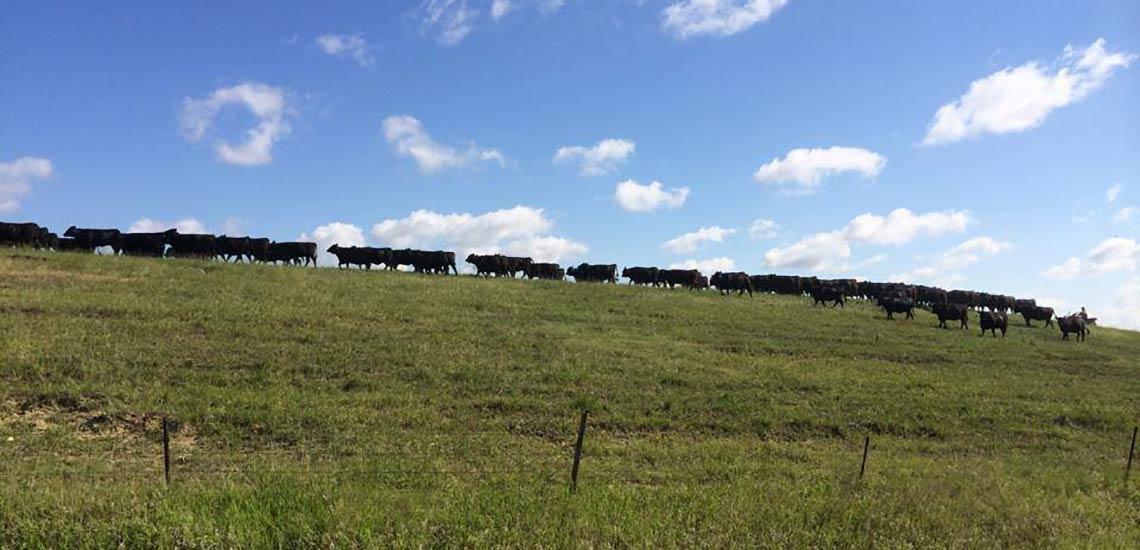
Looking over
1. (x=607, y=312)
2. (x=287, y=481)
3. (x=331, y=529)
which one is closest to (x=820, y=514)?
(x=331, y=529)

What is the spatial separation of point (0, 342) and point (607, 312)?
23.2 m

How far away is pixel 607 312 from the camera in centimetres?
3500

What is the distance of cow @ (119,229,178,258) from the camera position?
144 ft

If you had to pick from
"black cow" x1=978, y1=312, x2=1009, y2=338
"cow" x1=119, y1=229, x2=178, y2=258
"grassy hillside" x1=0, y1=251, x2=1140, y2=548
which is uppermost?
"cow" x1=119, y1=229, x2=178, y2=258

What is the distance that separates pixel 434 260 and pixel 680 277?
21.5 metres

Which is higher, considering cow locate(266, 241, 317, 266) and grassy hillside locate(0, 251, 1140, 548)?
cow locate(266, 241, 317, 266)

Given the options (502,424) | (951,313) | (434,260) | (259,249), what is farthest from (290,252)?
(951,313)

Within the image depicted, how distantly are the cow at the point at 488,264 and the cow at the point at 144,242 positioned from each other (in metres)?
20.0

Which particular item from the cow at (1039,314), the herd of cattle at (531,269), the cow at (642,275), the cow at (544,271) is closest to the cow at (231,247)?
the herd of cattle at (531,269)

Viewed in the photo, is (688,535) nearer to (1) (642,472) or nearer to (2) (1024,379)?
(1) (642,472)

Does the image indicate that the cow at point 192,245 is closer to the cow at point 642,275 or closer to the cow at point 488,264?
the cow at point 488,264

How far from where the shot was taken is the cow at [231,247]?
4624 centimetres

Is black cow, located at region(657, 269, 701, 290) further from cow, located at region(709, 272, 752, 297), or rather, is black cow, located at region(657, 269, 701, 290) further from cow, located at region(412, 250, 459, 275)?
cow, located at region(412, 250, 459, 275)

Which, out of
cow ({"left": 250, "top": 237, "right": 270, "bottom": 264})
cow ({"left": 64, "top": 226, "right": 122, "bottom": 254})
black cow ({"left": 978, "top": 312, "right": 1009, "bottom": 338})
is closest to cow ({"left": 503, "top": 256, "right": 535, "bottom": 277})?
cow ({"left": 250, "top": 237, "right": 270, "bottom": 264})
